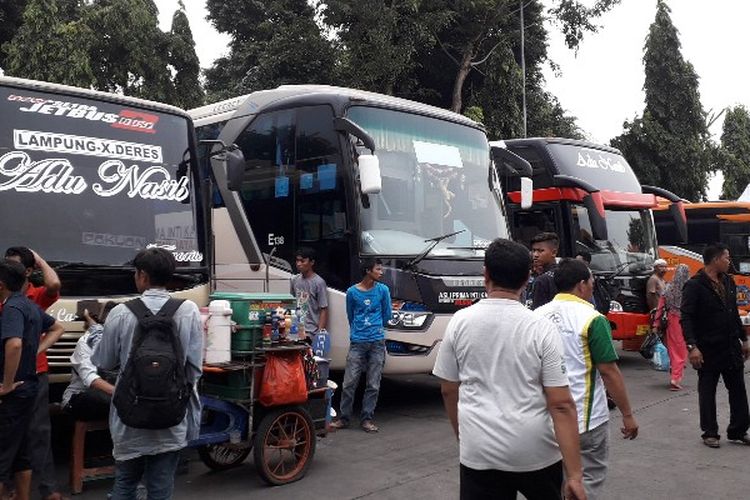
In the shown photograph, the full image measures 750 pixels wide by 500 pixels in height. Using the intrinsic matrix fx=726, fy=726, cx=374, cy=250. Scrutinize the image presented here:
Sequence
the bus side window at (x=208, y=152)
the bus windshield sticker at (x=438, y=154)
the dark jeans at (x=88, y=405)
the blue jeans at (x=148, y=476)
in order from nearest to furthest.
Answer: the blue jeans at (x=148, y=476)
the dark jeans at (x=88, y=405)
the bus windshield sticker at (x=438, y=154)
the bus side window at (x=208, y=152)

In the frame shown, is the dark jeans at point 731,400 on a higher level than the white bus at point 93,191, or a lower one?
lower

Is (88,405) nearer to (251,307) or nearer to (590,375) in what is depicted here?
(251,307)

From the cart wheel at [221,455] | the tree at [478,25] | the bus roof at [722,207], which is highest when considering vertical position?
the tree at [478,25]

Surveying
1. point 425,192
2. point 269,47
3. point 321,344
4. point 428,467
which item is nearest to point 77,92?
point 321,344

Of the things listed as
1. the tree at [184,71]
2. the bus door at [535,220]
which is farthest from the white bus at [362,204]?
the tree at [184,71]

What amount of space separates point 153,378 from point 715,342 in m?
5.05

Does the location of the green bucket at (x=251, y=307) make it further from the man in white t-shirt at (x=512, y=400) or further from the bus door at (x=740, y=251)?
the bus door at (x=740, y=251)

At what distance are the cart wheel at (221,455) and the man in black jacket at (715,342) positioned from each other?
393cm

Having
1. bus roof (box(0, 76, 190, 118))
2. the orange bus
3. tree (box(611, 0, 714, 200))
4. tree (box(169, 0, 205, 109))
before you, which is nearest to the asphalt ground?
bus roof (box(0, 76, 190, 118))

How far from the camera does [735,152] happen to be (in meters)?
33.0

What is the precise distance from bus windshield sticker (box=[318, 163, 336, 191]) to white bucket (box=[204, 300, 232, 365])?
9.18 feet

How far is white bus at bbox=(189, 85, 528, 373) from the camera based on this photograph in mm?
7484

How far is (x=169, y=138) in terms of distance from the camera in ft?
21.6

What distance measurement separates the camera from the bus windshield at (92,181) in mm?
5578
